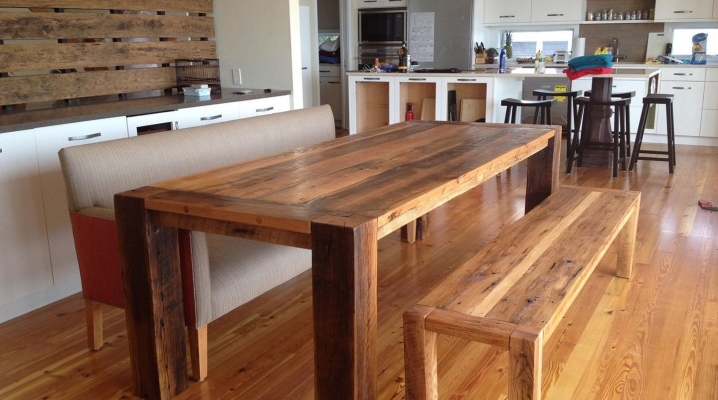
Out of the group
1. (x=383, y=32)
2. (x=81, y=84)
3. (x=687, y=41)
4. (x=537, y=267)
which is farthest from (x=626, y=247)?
(x=383, y=32)

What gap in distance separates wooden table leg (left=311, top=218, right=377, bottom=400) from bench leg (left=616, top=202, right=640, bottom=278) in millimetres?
1880

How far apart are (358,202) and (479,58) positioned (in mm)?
6699

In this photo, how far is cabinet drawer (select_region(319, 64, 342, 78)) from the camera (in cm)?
870

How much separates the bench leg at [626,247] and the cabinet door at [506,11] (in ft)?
17.9

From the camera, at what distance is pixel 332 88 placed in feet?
28.9

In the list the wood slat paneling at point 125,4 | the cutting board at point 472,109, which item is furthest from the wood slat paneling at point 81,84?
the cutting board at point 472,109

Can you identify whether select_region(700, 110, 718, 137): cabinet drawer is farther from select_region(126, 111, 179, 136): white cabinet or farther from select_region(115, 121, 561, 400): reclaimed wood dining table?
select_region(126, 111, 179, 136): white cabinet

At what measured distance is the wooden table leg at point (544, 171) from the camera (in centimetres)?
352

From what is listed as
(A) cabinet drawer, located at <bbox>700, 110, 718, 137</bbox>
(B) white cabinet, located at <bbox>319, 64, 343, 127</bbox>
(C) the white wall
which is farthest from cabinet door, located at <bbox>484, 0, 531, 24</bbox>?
(C) the white wall

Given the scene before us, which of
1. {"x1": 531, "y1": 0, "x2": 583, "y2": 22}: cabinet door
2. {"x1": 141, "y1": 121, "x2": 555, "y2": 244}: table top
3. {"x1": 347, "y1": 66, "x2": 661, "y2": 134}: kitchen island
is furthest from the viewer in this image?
{"x1": 531, "y1": 0, "x2": 583, "y2": 22}: cabinet door

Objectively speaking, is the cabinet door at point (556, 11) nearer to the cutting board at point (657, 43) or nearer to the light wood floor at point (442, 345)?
the cutting board at point (657, 43)

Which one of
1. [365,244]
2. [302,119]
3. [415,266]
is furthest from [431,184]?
[302,119]

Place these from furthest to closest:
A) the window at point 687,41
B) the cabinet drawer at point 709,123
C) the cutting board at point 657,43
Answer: the cutting board at point 657,43 → the window at point 687,41 → the cabinet drawer at point 709,123

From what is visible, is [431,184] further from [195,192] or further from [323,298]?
[195,192]
